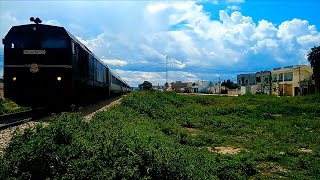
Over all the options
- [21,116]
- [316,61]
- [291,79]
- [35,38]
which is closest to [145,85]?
[291,79]

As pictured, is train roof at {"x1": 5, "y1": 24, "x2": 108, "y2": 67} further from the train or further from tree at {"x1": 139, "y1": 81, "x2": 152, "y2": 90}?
tree at {"x1": 139, "y1": 81, "x2": 152, "y2": 90}

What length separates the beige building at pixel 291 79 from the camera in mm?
66375

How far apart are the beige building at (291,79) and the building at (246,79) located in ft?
47.2

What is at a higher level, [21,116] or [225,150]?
[21,116]

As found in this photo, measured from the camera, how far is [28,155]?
6.17 meters

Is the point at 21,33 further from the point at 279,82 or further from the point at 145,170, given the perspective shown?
the point at 279,82

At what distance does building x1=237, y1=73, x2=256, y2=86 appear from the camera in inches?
3533

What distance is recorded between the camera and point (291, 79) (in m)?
68.7

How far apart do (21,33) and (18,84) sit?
2.11 m

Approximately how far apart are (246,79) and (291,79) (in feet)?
83.3

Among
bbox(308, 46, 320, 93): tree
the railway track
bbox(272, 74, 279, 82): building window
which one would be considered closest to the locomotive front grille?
the railway track

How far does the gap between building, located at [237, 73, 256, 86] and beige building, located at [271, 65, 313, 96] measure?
566 inches

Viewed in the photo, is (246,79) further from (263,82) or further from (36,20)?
(36,20)

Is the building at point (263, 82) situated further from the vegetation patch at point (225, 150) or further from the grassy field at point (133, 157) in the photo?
the grassy field at point (133, 157)
